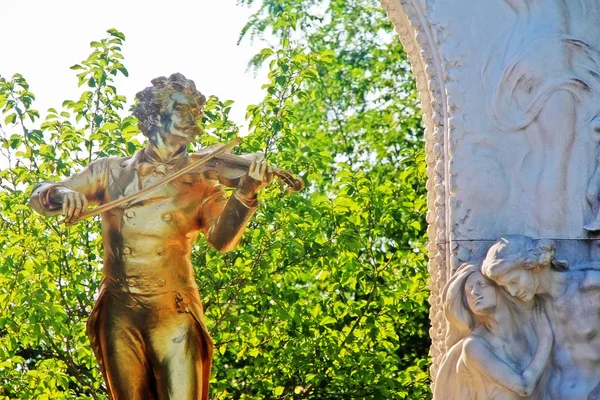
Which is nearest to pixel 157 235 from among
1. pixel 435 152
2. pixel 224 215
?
pixel 224 215

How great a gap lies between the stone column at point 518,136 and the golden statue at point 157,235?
732 mm

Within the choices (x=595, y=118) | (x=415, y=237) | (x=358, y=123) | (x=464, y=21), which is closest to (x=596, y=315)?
(x=595, y=118)

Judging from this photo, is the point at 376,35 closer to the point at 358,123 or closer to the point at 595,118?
the point at 358,123

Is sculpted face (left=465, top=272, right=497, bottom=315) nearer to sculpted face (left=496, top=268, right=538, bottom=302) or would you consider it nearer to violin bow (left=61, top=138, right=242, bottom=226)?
sculpted face (left=496, top=268, right=538, bottom=302)

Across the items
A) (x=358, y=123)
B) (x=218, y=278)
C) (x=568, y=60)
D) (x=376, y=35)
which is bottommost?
(x=218, y=278)

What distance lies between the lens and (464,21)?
5.02 metres

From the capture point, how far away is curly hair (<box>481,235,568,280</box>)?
184 inches

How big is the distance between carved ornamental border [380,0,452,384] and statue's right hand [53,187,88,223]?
1318mm

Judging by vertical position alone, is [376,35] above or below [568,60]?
above

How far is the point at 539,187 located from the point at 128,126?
11.1 feet

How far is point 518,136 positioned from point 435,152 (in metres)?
0.33

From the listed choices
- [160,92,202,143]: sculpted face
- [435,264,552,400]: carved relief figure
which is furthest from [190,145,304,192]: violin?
[435,264,552,400]: carved relief figure

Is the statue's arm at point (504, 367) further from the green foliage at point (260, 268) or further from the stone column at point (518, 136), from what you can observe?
the green foliage at point (260, 268)

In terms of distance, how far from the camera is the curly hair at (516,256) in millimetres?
4668
